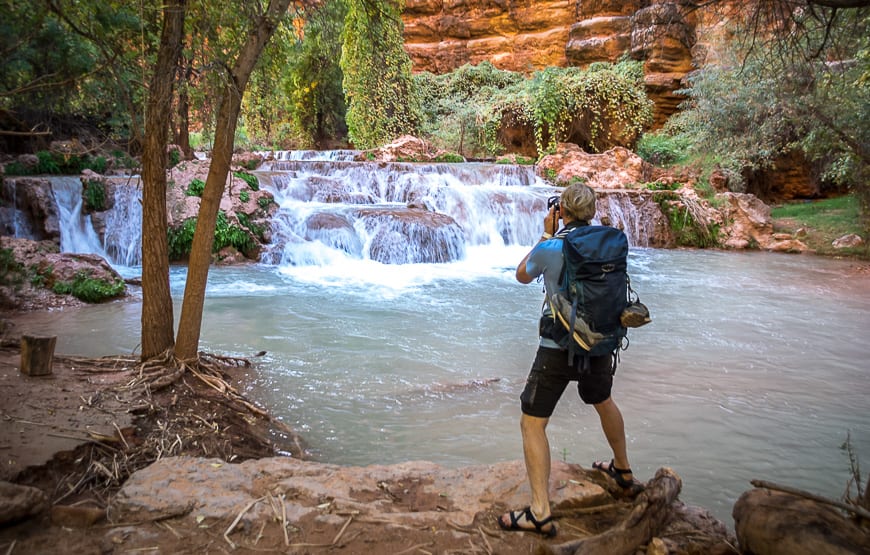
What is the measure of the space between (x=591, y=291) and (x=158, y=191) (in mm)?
3314

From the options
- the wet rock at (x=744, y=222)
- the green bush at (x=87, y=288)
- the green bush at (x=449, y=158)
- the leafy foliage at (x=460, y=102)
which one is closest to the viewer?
the green bush at (x=87, y=288)

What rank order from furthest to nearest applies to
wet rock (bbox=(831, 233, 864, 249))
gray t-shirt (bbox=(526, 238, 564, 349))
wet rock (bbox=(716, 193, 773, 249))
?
wet rock (bbox=(716, 193, 773, 249)), wet rock (bbox=(831, 233, 864, 249)), gray t-shirt (bbox=(526, 238, 564, 349))

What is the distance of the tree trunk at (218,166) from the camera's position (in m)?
4.20

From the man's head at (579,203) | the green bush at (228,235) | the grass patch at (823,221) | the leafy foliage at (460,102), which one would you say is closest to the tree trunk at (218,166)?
the man's head at (579,203)

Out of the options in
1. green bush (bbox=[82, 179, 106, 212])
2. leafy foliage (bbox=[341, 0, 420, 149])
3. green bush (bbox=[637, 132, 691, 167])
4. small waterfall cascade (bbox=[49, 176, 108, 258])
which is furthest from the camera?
leafy foliage (bbox=[341, 0, 420, 149])

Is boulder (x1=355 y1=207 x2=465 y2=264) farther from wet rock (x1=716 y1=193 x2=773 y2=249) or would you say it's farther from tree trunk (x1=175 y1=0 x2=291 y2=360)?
tree trunk (x1=175 y1=0 x2=291 y2=360)

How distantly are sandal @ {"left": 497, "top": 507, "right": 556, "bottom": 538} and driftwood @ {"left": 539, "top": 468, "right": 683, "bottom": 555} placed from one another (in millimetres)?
231

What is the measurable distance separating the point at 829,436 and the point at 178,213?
439 inches

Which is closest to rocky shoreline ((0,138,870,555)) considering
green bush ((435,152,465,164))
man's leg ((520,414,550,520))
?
man's leg ((520,414,550,520))

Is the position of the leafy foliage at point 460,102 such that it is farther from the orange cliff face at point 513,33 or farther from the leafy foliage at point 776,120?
the leafy foliage at point 776,120

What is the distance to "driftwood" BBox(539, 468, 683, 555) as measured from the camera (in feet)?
7.55

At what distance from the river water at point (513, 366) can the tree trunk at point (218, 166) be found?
2.86 ft

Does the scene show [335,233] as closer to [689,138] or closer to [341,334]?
[341,334]

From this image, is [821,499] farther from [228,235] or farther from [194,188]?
[194,188]
